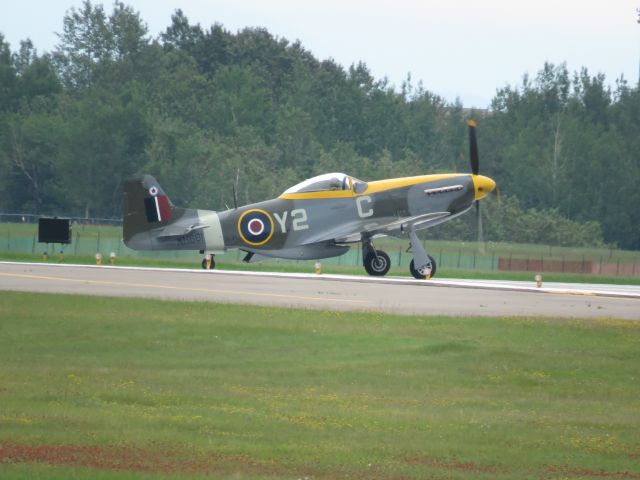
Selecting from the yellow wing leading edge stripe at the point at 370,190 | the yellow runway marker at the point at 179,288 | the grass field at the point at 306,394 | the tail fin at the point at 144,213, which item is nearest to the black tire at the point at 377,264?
the yellow wing leading edge stripe at the point at 370,190

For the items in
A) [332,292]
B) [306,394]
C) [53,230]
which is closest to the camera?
[306,394]

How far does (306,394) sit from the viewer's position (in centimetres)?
1680

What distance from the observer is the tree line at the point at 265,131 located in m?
82.4

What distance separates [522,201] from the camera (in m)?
94.4

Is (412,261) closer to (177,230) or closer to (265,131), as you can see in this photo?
(177,230)

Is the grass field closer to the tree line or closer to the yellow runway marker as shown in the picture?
the yellow runway marker

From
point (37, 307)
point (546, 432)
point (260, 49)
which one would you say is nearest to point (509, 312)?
point (37, 307)

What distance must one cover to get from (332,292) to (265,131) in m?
74.3

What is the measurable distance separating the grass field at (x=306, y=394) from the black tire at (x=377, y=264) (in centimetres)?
1265

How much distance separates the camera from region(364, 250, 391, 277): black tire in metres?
38.2

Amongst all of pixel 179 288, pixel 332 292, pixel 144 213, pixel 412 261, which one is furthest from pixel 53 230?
pixel 332 292

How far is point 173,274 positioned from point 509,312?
13.2 meters

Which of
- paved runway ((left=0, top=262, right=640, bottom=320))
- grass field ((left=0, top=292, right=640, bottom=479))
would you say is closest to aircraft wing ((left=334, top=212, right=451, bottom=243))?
paved runway ((left=0, top=262, right=640, bottom=320))

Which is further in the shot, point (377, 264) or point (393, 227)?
point (377, 264)
